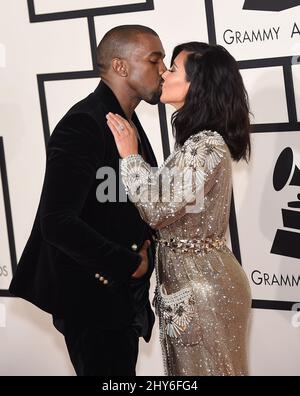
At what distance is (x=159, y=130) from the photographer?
295cm

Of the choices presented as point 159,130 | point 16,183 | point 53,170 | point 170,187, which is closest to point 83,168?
point 53,170

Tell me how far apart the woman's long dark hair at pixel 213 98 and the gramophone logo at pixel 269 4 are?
68 cm

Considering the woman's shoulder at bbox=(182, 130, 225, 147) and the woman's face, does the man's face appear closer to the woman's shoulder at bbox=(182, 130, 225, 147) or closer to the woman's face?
the woman's face

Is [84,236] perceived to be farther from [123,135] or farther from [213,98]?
[213,98]

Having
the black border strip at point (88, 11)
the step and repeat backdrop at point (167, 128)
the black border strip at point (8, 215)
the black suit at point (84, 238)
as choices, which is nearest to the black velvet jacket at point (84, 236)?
the black suit at point (84, 238)

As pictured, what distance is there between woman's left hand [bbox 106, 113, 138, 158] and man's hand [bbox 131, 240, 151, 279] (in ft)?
0.95

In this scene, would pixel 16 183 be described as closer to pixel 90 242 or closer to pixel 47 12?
pixel 47 12

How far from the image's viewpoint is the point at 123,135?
2082 mm

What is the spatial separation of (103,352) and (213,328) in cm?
31

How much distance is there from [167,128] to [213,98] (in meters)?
0.93

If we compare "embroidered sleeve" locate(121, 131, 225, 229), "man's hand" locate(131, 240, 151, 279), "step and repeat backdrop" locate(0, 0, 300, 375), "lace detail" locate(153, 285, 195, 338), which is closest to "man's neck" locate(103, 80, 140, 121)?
"embroidered sleeve" locate(121, 131, 225, 229)

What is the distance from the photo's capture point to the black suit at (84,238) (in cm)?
202

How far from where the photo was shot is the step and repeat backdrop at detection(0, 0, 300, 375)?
8.90 feet

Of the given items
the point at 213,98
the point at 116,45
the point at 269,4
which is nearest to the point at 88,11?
the point at 269,4
